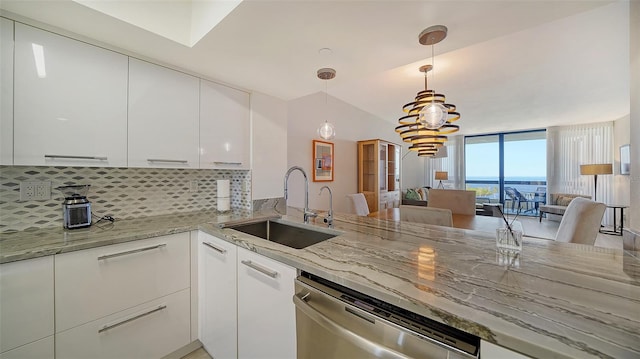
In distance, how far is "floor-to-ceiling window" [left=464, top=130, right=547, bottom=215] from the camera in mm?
6477

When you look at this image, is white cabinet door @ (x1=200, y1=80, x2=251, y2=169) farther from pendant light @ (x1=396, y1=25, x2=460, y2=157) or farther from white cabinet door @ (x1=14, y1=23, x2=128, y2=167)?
pendant light @ (x1=396, y1=25, x2=460, y2=157)

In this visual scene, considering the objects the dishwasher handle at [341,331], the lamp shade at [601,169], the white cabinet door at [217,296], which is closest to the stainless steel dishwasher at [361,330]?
the dishwasher handle at [341,331]

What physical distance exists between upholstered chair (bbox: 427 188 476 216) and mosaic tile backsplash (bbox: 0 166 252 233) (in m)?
2.54

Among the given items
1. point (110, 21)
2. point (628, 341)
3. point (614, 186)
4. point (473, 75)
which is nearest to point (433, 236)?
point (628, 341)

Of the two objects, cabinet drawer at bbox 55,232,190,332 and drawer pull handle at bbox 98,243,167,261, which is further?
drawer pull handle at bbox 98,243,167,261

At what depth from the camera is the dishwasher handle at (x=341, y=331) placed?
27.8 inches

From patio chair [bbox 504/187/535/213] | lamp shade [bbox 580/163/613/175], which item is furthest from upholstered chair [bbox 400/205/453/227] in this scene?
patio chair [bbox 504/187/535/213]

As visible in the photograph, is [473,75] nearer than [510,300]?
No

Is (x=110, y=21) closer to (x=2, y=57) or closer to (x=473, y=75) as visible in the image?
(x=2, y=57)

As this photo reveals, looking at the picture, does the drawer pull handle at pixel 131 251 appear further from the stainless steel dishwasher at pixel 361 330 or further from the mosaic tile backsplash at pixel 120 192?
the stainless steel dishwasher at pixel 361 330

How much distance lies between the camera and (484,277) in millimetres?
793

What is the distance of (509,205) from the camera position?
6953mm

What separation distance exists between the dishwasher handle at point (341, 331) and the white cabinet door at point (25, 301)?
1.21 meters

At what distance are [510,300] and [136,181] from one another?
2.33 metres
